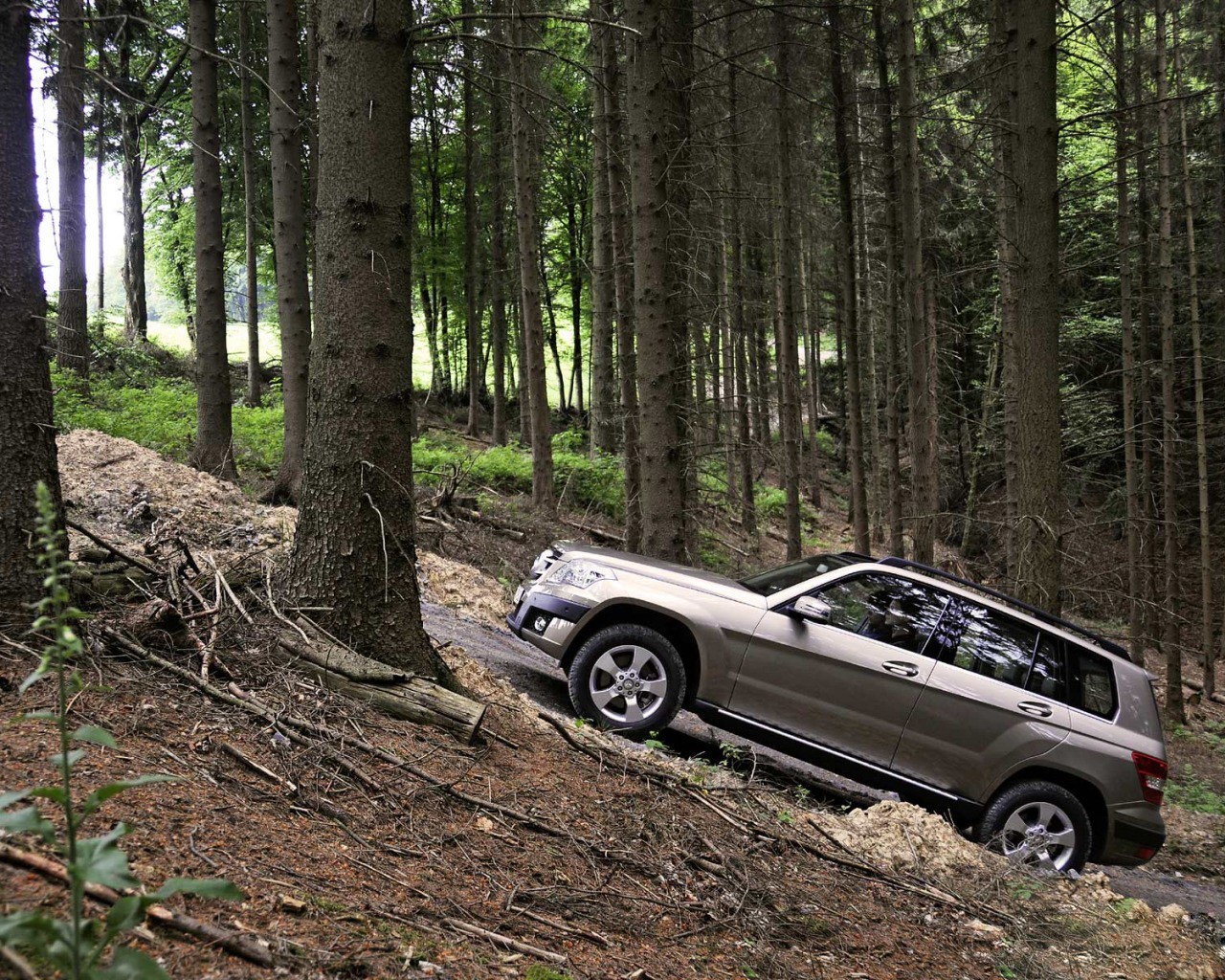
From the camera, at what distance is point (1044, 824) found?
6.66 meters

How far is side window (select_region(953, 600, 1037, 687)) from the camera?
6.79m

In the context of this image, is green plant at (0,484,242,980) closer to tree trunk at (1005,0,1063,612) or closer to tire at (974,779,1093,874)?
tire at (974,779,1093,874)

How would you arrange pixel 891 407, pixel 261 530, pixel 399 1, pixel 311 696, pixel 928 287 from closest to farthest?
1. pixel 311 696
2. pixel 399 1
3. pixel 261 530
4. pixel 891 407
5. pixel 928 287

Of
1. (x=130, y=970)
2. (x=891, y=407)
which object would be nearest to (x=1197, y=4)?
(x=891, y=407)

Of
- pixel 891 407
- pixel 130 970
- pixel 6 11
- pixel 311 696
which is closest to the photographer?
pixel 130 970

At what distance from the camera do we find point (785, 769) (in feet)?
24.5

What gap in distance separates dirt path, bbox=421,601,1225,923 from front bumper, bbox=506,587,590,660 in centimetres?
48

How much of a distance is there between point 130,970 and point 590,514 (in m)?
16.1

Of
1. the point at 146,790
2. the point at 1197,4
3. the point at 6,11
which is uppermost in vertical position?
the point at 1197,4

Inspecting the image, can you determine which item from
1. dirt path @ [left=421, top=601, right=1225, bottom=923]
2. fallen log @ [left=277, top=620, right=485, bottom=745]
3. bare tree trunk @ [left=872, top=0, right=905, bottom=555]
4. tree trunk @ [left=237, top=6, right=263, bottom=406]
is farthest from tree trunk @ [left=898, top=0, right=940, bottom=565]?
tree trunk @ [left=237, top=6, right=263, bottom=406]

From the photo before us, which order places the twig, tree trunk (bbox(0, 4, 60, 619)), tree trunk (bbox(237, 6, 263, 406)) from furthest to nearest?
tree trunk (bbox(237, 6, 263, 406))
the twig
tree trunk (bbox(0, 4, 60, 619))

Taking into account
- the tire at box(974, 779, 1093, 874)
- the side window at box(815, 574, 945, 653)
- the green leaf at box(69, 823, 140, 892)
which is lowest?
the tire at box(974, 779, 1093, 874)

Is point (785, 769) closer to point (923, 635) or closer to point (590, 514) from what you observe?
point (923, 635)

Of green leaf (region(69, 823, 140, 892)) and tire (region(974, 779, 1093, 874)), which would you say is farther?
tire (region(974, 779, 1093, 874))
